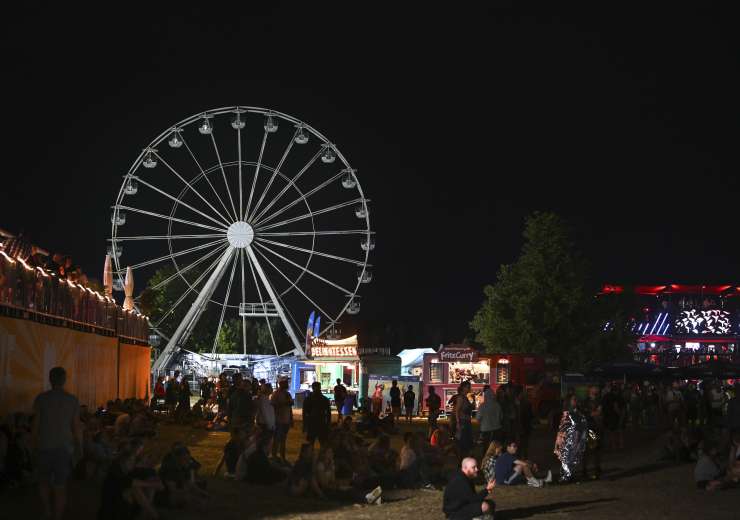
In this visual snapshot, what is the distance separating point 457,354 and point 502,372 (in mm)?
1880

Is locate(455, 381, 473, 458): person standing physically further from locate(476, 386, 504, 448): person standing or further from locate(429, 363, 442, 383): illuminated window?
locate(429, 363, 442, 383): illuminated window

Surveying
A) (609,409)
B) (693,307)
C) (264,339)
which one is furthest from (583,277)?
(264,339)

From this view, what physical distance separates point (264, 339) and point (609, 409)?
9897 centimetres

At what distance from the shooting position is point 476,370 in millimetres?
35625

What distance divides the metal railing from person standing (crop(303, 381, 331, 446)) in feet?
16.3

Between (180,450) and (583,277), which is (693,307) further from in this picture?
(180,450)

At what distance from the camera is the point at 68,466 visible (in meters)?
9.96

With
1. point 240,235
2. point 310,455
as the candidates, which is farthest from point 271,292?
point 310,455

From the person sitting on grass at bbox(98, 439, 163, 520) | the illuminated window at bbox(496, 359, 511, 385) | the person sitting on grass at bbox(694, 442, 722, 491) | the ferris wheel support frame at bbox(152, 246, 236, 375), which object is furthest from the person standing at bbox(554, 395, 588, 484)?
the ferris wheel support frame at bbox(152, 246, 236, 375)

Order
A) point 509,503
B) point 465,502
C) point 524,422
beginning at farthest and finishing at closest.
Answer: point 524,422 → point 509,503 → point 465,502

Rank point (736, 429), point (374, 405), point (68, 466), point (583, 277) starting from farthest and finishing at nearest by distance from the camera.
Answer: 1. point (583, 277)
2. point (374, 405)
3. point (736, 429)
4. point (68, 466)

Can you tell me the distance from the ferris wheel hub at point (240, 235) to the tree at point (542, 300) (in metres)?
16.3

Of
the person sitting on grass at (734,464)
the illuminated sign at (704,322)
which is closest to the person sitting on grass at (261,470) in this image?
the person sitting on grass at (734,464)

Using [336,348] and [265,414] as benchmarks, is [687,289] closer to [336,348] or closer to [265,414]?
[336,348]
